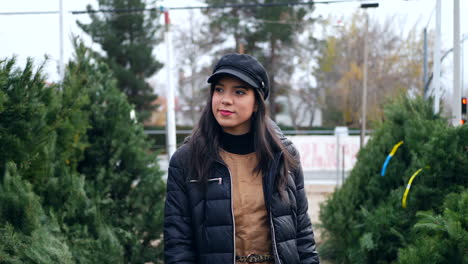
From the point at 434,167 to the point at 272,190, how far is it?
2.26 meters

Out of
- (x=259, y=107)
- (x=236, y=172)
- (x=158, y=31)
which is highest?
(x=158, y=31)

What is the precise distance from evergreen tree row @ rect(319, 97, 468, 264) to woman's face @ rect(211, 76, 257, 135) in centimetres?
143

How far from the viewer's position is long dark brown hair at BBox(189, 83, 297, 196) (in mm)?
2414

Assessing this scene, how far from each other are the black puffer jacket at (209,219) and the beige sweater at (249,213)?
0.14 ft

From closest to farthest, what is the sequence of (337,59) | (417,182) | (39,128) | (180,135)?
(39,128) < (417,182) < (180,135) < (337,59)

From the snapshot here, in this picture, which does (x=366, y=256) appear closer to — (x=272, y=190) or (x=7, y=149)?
(x=272, y=190)

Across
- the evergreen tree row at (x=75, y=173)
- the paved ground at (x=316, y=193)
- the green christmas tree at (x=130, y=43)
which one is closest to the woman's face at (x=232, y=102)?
the evergreen tree row at (x=75, y=173)

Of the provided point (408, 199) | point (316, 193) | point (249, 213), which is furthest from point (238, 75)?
point (316, 193)

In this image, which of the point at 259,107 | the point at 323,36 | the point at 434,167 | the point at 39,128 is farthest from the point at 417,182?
the point at 323,36

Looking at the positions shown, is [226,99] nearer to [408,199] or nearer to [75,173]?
[75,173]

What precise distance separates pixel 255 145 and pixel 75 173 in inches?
96.7

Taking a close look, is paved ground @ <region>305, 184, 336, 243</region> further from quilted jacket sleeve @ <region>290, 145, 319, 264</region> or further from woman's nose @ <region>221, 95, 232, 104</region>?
woman's nose @ <region>221, 95, 232, 104</region>

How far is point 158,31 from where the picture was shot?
106 ft

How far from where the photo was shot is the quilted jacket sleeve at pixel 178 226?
7.67ft
